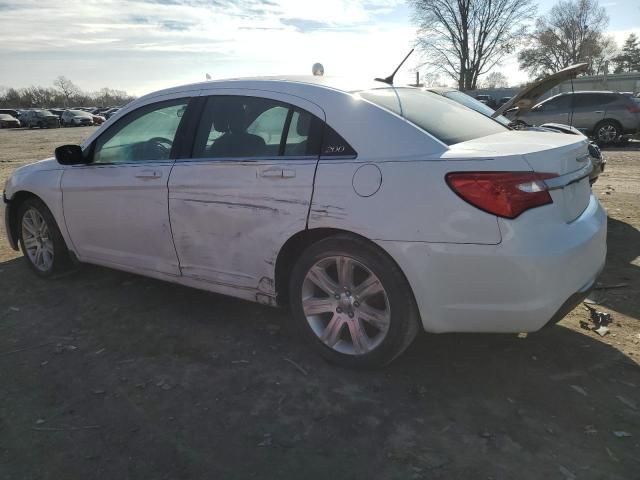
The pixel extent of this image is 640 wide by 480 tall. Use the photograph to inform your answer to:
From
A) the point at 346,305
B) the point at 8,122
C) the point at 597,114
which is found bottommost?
the point at 346,305

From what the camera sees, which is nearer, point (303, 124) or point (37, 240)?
point (303, 124)

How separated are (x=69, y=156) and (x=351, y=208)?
2610 mm

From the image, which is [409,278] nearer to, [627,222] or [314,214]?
[314,214]

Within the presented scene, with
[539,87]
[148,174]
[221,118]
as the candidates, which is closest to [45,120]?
[539,87]

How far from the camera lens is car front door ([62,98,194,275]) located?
11.9 feet

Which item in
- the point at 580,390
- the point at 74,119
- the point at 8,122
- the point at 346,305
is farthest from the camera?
the point at 8,122

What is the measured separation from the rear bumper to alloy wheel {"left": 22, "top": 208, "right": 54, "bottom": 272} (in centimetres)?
337

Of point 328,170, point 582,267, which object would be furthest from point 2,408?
point 582,267

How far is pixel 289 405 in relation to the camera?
2.72 meters

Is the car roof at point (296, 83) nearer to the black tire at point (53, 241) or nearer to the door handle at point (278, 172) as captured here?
the door handle at point (278, 172)

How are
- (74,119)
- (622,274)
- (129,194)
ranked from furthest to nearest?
(74,119), (622,274), (129,194)

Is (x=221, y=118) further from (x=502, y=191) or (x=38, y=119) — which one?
(x=38, y=119)

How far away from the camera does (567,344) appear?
325cm

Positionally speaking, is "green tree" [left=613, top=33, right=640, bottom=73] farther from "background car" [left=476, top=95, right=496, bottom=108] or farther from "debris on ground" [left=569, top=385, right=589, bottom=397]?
"debris on ground" [left=569, top=385, right=589, bottom=397]
